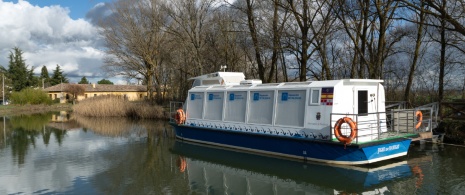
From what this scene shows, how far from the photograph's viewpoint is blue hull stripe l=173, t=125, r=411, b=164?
12.4 meters

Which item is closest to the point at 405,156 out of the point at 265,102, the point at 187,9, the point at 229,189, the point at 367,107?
the point at 367,107

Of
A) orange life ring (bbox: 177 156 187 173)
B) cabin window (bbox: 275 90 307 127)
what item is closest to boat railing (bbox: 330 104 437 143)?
cabin window (bbox: 275 90 307 127)

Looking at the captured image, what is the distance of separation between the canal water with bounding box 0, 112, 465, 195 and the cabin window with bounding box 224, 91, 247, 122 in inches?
58.4

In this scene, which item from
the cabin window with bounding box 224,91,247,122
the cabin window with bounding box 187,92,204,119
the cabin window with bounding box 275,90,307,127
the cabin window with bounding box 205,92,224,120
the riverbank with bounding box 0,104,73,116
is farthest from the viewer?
the riverbank with bounding box 0,104,73,116

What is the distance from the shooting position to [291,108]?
14266 millimetres

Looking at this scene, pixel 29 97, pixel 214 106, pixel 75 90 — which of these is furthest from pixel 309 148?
pixel 75 90

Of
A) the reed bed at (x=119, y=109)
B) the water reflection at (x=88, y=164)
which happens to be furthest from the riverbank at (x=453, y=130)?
the reed bed at (x=119, y=109)

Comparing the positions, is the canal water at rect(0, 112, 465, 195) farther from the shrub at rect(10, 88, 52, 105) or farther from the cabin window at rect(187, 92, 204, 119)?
the shrub at rect(10, 88, 52, 105)

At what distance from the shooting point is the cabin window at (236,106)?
53.3 ft

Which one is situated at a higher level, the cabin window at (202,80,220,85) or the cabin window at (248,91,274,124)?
the cabin window at (202,80,220,85)

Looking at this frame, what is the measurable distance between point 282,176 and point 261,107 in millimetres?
3931

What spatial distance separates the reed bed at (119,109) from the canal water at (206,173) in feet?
51.9

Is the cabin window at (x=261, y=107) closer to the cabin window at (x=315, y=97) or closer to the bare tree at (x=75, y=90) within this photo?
the cabin window at (x=315, y=97)

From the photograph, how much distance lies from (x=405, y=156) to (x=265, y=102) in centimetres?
563
